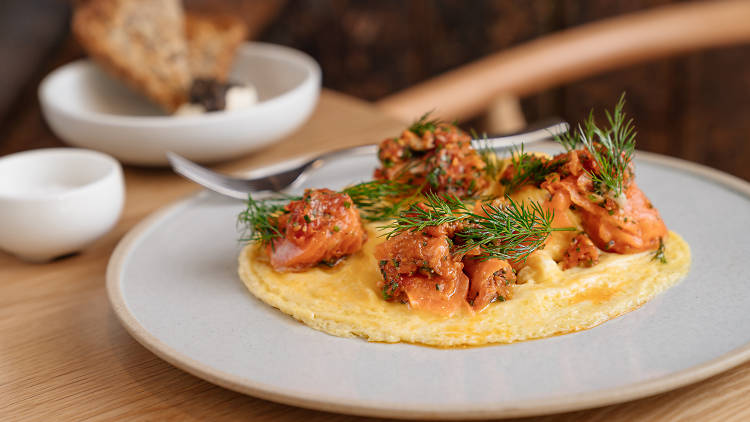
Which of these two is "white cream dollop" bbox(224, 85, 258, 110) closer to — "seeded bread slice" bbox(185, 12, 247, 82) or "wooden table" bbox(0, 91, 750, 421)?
"seeded bread slice" bbox(185, 12, 247, 82)

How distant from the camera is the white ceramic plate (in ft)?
3.92

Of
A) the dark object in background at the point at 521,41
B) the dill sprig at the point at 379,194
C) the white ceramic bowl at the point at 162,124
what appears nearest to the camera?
the dill sprig at the point at 379,194

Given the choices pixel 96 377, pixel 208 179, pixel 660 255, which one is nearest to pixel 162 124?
pixel 208 179

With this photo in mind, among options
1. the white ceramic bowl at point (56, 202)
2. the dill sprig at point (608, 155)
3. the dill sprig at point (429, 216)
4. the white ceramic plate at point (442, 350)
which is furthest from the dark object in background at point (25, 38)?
the dill sprig at point (608, 155)

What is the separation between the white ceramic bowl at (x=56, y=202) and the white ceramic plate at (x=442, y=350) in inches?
9.0

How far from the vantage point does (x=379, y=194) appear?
1.86m

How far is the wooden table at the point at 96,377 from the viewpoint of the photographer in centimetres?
132

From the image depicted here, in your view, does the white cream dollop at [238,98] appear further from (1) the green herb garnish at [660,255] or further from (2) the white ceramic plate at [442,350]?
(1) the green herb garnish at [660,255]

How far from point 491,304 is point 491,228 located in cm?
15

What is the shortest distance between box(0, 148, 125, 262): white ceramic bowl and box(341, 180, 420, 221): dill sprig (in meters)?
0.68

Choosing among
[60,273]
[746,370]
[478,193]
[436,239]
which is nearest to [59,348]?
[60,273]

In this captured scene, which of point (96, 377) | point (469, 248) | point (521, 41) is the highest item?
point (469, 248)

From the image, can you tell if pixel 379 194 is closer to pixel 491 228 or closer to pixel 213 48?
pixel 491 228

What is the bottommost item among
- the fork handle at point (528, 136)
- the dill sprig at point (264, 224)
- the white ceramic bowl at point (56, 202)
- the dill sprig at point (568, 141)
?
the white ceramic bowl at point (56, 202)
